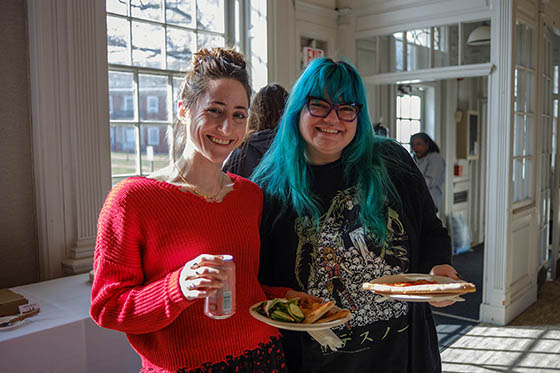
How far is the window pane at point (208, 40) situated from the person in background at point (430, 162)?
2.90m

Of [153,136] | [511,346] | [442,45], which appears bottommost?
[511,346]

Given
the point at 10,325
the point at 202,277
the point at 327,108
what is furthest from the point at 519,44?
the point at 10,325

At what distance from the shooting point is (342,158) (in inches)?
63.2

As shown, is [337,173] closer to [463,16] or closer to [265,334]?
[265,334]

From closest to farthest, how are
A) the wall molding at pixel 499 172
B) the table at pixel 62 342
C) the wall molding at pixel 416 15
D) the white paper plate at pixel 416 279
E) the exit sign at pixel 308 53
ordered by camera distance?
the white paper plate at pixel 416 279 < the table at pixel 62 342 < the wall molding at pixel 499 172 < the wall molding at pixel 416 15 < the exit sign at pixel 308 53

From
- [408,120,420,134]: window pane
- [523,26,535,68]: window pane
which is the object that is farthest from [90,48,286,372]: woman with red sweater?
[408,120,420,134]: window pane

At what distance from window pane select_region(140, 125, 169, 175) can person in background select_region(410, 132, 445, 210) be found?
339 cm

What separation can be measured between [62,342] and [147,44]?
2129 mm

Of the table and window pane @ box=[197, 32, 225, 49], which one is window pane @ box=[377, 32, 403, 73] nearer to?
window pane @ box=[197, 32, 225, 49]

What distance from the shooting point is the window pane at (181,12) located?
11.4 ft

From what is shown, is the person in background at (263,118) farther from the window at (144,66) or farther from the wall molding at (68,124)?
the window at (144,66)

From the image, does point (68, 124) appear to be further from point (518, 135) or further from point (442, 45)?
point (518, 135)

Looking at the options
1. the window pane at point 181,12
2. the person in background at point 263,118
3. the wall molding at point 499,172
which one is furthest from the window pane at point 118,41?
the wall molding at point 499,172

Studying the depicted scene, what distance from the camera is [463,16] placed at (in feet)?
13.6
